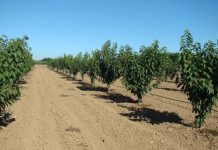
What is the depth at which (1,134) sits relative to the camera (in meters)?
11.3

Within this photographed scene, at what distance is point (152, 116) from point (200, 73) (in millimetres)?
3926

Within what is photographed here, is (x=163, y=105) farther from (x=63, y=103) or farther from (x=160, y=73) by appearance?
(x=63, y=103)

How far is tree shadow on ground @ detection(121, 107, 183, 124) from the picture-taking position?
1433cm

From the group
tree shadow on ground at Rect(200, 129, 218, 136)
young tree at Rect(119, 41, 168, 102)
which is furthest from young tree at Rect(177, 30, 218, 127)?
young tree at Rect(119, 41, 168, 102)

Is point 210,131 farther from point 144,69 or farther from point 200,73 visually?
point 144,69

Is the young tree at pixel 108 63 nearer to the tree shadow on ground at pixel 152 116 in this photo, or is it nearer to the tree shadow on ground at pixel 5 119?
the tree shadow on ground at pixel 152 116

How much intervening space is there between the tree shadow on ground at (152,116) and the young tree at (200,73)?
1898 millimetres

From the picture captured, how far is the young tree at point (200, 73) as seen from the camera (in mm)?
12086

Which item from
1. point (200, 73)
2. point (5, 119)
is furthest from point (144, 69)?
point (5, 119)

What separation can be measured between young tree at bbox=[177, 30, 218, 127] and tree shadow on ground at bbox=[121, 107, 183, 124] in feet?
6.23

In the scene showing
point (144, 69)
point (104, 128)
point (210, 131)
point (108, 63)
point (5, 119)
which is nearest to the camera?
point (210, 131)

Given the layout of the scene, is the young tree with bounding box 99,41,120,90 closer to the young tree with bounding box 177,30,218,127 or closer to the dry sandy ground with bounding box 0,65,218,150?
the dry sandy ground with bounding box 0,65,218,150

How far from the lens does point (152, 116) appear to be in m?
15.3

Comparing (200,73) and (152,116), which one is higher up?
(200,73)
